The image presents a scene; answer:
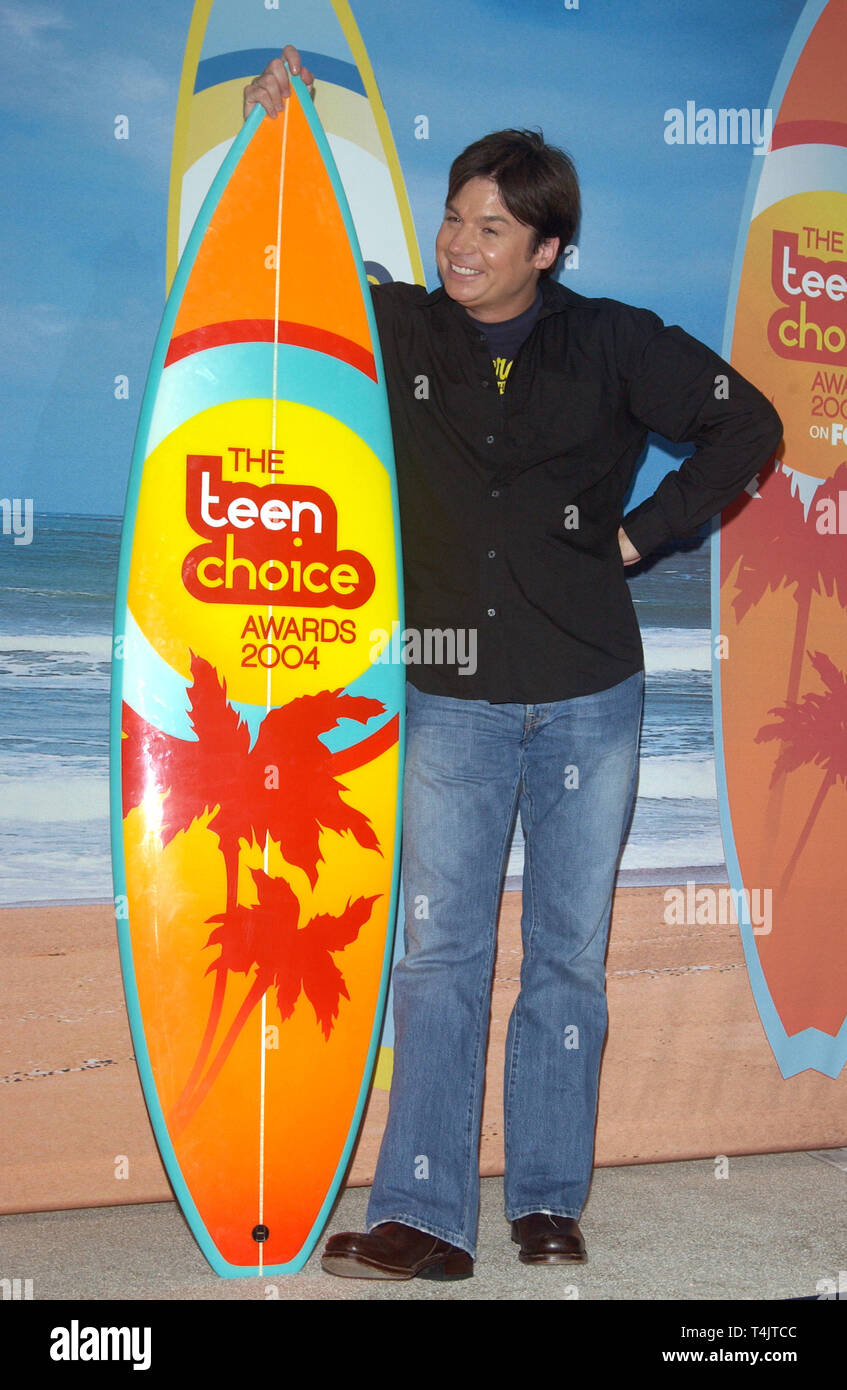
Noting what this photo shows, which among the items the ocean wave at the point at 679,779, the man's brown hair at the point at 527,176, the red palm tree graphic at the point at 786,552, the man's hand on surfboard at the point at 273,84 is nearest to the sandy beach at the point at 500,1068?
the ocean wave at the point at 679,779

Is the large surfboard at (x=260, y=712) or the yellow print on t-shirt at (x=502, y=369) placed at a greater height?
the yellow print on t-shirt at (x=502, y=369)

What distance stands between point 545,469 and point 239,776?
1.92ft

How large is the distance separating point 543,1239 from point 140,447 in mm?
1195

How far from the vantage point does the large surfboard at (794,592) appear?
2.37m

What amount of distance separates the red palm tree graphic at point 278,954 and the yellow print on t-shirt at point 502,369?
0.74 meters

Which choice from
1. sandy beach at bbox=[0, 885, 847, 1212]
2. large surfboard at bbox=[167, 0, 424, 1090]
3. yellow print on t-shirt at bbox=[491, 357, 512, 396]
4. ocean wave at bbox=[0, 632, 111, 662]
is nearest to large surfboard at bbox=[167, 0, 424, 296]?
large surfboard at bbox=[167, 0, 424, 1090]

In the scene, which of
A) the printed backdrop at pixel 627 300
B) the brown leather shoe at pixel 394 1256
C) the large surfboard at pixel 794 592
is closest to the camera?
the brown leather shoe at pixel 394 1256

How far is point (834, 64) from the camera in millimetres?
2451

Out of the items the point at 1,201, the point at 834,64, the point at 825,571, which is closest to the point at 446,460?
the point at 1,201

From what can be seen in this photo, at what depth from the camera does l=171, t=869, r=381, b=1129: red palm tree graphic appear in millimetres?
1764

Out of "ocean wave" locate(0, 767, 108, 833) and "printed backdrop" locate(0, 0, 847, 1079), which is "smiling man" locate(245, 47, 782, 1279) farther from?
"ocean wave" locate(0, 767, 108, 833)

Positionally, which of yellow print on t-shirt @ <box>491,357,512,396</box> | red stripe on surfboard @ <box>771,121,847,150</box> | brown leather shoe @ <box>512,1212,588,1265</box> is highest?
red stripe on surfboard @ <box>771,121,847,150</box>

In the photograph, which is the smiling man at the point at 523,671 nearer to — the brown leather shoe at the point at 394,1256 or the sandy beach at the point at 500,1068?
the brown leather shoe at the point at 394,1256

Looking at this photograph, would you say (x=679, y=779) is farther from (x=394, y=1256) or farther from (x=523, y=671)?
(x=394, y=1256)
